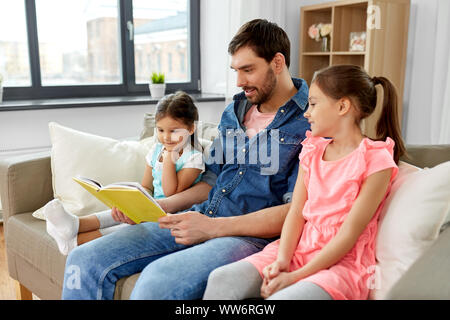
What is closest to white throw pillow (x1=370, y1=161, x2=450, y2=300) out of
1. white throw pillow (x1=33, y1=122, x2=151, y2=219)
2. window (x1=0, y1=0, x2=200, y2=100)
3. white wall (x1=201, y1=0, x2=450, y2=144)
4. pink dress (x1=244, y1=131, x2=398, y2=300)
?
pink dress (x1=244, y1=131, x2=398, y2=300)

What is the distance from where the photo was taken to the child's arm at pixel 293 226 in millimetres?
1182

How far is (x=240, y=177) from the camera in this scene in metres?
1.48

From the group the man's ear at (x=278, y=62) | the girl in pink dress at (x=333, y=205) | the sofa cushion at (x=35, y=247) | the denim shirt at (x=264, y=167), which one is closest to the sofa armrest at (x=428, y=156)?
the girl in pink dress at (x=333, y=205)

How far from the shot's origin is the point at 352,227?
3.73 ft

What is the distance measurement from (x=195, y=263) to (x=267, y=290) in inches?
8.4

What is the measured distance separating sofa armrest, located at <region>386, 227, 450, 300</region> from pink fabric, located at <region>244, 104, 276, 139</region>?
702mm

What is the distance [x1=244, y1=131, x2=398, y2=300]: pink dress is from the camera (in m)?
1.13

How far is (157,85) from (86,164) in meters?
1.54

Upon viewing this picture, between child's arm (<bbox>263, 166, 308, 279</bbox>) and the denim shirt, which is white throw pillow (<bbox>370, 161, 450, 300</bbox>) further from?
the denim shirt

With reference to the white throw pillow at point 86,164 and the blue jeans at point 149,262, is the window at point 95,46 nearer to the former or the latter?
the white throw pillow at point 86,164

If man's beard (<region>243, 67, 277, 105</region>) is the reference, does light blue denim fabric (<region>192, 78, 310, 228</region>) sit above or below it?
below

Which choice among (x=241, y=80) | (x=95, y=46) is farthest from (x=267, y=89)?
(x=95, y=46)

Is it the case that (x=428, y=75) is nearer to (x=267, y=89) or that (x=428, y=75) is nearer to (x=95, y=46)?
(x=267, y=89)
